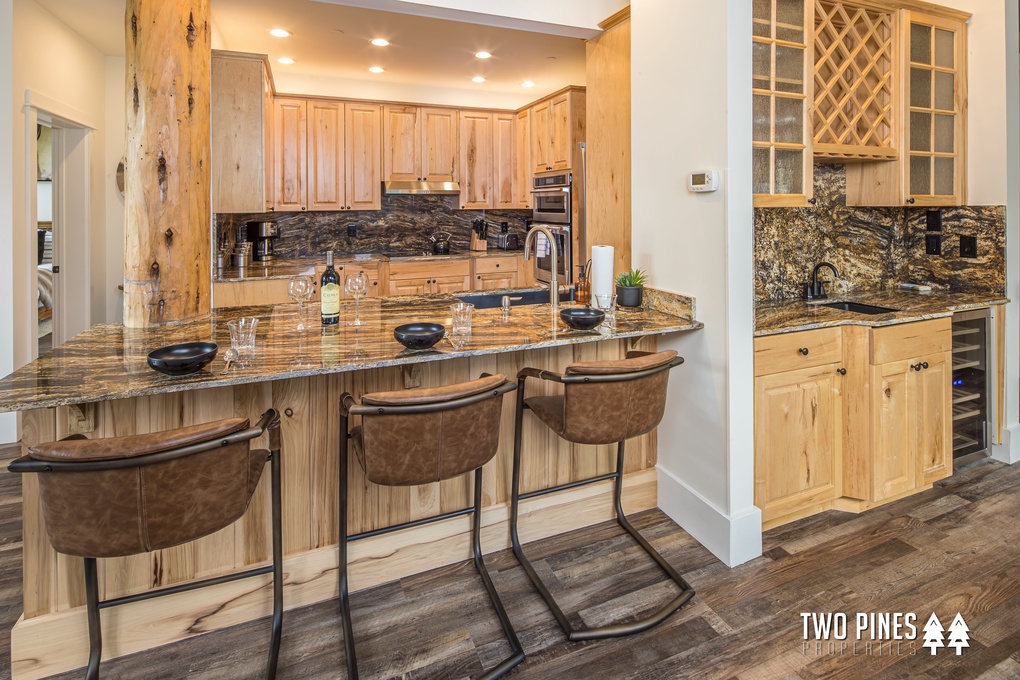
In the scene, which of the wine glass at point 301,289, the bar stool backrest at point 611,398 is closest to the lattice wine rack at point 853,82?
the bar stool backrest at point 611,398

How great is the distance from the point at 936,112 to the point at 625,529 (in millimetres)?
2864

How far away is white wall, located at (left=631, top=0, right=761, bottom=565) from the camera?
2.28m

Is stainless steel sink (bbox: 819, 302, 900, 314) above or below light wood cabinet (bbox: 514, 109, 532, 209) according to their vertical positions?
below

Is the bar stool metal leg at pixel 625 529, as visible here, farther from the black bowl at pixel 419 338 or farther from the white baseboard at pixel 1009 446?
the white baseboard at pixel 1009 446

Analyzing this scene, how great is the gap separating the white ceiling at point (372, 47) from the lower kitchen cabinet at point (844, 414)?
228 centimetres

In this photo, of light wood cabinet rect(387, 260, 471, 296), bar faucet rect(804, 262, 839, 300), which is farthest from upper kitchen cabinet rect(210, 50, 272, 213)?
bar faucet rect(804, 262, 839, 300)

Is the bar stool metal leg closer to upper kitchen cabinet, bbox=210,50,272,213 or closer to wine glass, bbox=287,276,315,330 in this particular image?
wine glass, bbox=287,276,315,330

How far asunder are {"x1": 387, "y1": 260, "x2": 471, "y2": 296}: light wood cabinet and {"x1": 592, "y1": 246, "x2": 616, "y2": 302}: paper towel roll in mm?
2908

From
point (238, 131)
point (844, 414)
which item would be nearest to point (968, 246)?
point (844, 414)

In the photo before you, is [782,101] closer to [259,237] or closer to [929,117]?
[929,117]

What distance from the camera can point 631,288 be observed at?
2.82 m

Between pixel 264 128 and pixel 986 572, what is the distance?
4.77 metres

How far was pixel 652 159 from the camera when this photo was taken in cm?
275

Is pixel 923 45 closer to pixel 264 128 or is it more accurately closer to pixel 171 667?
pixel 264 128
